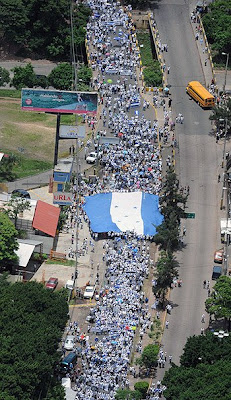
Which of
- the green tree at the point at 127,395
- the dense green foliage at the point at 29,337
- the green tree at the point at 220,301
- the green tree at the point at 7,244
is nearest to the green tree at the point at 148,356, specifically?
the green tree at the point at 127,395

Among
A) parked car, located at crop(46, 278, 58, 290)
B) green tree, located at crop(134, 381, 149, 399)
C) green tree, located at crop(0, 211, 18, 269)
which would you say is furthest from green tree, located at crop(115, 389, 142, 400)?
green tree, located at crop(0, 211, 18, 269)

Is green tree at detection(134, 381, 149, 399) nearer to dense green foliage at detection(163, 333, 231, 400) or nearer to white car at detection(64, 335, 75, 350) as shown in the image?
dense green foliage at detection(163, 333, 231, 400)

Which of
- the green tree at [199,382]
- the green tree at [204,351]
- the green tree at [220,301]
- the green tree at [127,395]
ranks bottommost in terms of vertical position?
the green tree at [127,395]

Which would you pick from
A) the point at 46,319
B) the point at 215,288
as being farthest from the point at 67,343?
the point at 215,288

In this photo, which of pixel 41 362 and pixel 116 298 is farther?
pixel 116 298

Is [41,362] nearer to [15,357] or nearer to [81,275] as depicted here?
[15,357]

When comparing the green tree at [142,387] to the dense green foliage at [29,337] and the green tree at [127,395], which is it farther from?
the dense green foliage at [29,337]
